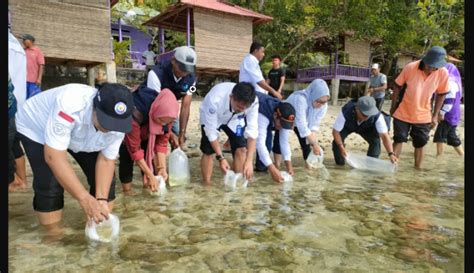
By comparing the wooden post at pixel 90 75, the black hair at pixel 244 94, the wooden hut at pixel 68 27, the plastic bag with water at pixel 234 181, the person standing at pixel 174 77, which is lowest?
the plastic bag with water at pixel 234 181

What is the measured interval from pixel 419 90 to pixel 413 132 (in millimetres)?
564

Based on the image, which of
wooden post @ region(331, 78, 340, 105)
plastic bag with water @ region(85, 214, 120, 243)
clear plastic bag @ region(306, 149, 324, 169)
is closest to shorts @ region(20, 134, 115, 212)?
plastic bag with water @ region(85, 214, 120, 243)

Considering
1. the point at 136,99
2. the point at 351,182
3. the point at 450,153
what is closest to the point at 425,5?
the point at 450,153

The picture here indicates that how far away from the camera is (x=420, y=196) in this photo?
371cm

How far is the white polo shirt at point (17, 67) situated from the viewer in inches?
112

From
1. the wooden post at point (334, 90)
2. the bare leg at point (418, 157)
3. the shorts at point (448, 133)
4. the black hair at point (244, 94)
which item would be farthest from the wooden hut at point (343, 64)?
the black hair at point (244, 94)

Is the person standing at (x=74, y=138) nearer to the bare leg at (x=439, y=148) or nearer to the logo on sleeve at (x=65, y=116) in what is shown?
the logo on sleeve at (x=65, y=116)

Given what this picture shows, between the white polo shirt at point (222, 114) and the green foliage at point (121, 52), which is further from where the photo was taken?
the green foliage at point (121, 52)

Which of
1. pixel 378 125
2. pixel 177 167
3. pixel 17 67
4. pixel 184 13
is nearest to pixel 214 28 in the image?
pixel 184 13

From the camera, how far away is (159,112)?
10.6ft

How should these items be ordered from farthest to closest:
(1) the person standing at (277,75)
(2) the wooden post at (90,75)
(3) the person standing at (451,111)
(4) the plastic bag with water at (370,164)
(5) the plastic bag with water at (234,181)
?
(2) the wooden post at (90,75)
(1) the person standing at (277,75)
(3) the person standing at (451,111)
(4) the plastic bag with water at (370,164)
(5) the plastic bag with water at (234,181)

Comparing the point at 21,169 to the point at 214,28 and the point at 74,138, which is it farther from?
the point at 214,28

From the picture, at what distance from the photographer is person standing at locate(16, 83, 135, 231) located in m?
2.02

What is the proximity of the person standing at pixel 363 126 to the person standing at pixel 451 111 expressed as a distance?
1.19 metres
